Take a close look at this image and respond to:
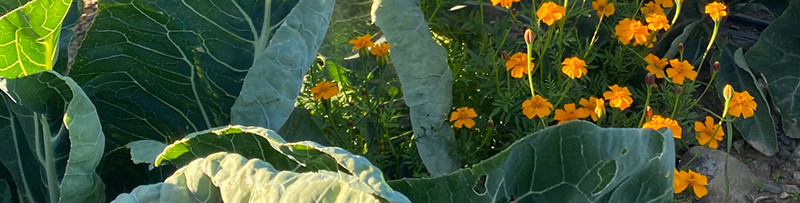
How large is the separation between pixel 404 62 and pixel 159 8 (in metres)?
0.67

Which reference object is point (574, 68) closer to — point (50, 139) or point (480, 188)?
point (480, 188)

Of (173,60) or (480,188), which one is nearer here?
(173,60)

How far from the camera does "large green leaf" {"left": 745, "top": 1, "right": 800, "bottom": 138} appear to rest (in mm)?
2572

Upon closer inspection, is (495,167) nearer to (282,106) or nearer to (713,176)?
(282,106)

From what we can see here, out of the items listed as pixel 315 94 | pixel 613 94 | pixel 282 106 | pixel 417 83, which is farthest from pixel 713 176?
pixel 282 106

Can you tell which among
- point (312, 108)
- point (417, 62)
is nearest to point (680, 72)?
point (417, 62)

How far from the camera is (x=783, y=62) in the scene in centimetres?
261

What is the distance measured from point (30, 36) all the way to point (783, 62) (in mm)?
2183

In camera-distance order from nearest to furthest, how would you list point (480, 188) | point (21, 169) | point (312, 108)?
point (21, 169) < point (480, 188) < point (312, 108)

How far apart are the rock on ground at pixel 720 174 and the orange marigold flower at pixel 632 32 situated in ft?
1.54

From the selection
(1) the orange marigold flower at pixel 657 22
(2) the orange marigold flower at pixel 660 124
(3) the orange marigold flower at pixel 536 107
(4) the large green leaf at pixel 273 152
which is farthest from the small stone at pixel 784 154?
(4) the large green leaf at pixel 273 152

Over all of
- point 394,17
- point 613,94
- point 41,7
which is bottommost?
point 613,94

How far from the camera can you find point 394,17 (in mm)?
1950

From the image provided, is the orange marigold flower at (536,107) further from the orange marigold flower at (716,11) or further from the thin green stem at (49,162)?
the thin green stem at (49,162)
